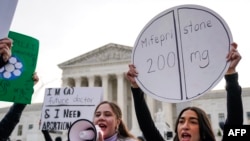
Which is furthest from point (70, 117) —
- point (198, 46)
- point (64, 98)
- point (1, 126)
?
point (198, 46)

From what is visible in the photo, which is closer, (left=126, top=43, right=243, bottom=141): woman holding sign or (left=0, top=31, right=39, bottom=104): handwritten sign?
(left=126, top=43, right=243, bottom=141): woman holding sign

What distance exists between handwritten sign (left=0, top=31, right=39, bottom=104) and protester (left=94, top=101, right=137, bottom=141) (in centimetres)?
111

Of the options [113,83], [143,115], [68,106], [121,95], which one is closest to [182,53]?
[143,115]

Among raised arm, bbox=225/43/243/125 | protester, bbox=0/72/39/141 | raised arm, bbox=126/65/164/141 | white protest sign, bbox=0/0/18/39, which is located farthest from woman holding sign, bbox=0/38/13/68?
raised arm, bbox=225/43/243/125

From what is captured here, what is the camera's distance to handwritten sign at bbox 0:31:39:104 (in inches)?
146

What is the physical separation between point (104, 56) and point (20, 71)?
42.7 m

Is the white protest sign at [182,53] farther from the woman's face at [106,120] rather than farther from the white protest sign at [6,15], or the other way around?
the white protest sign at [6,15]

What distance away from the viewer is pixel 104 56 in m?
46.4

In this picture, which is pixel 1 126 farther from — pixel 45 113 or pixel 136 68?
pixel 45 113

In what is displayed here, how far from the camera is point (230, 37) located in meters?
2.65

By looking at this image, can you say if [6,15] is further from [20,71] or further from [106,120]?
[20,71]

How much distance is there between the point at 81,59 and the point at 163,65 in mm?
44526

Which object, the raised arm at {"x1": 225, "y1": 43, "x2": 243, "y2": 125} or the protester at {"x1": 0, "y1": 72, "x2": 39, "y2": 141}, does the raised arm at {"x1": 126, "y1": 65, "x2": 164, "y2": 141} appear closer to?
the raised arm at {"x1": 225, "y1": 43, "x2": 243, "y2": 125}

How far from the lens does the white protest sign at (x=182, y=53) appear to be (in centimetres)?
272
